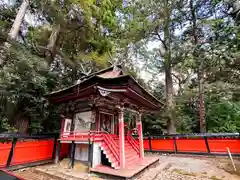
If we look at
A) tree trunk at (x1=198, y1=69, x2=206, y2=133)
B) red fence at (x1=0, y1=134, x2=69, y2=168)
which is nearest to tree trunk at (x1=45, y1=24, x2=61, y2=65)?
red fence at (x1=0, y1=134, x2=69, y2=168)

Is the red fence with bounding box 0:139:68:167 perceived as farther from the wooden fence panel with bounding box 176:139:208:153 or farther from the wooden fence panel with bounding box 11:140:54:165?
the wooden fence panel with bounding box 176:139:208:153

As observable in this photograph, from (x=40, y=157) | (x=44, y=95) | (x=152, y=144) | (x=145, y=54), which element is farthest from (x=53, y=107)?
(x=145, y=54)

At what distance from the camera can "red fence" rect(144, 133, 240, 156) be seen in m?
6.91

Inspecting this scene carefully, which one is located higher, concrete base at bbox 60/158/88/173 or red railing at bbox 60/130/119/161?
red railing at bbox 60/130/119/161

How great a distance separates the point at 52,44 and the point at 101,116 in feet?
17.8

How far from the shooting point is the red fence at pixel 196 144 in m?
6.91

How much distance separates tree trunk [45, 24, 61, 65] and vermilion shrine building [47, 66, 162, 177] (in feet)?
10.5

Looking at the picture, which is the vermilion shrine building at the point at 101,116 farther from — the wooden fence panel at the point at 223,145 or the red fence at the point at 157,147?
the wooden fence panel at the point at 223,145

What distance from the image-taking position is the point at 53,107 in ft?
25.2

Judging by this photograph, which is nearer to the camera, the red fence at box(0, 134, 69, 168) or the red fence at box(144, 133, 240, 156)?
the red fence at box(0, 134, 69, 168)

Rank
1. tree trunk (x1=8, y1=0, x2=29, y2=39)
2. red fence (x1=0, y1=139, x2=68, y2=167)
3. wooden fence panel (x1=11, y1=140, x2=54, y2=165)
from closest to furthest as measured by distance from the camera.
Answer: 1. red fence (x1=0, y1=139, x2=68, y2=167)
2. wooden fence panel (x1=11, y1=140, x2=54, y2=165)
3. tree trunk (x1=8, y1=0, x2=29, y2=39)

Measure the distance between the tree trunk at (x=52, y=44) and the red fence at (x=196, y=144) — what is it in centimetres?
774

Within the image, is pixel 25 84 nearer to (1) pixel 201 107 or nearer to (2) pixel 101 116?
(2) pixel 101 116

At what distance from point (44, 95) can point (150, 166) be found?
5.16m
